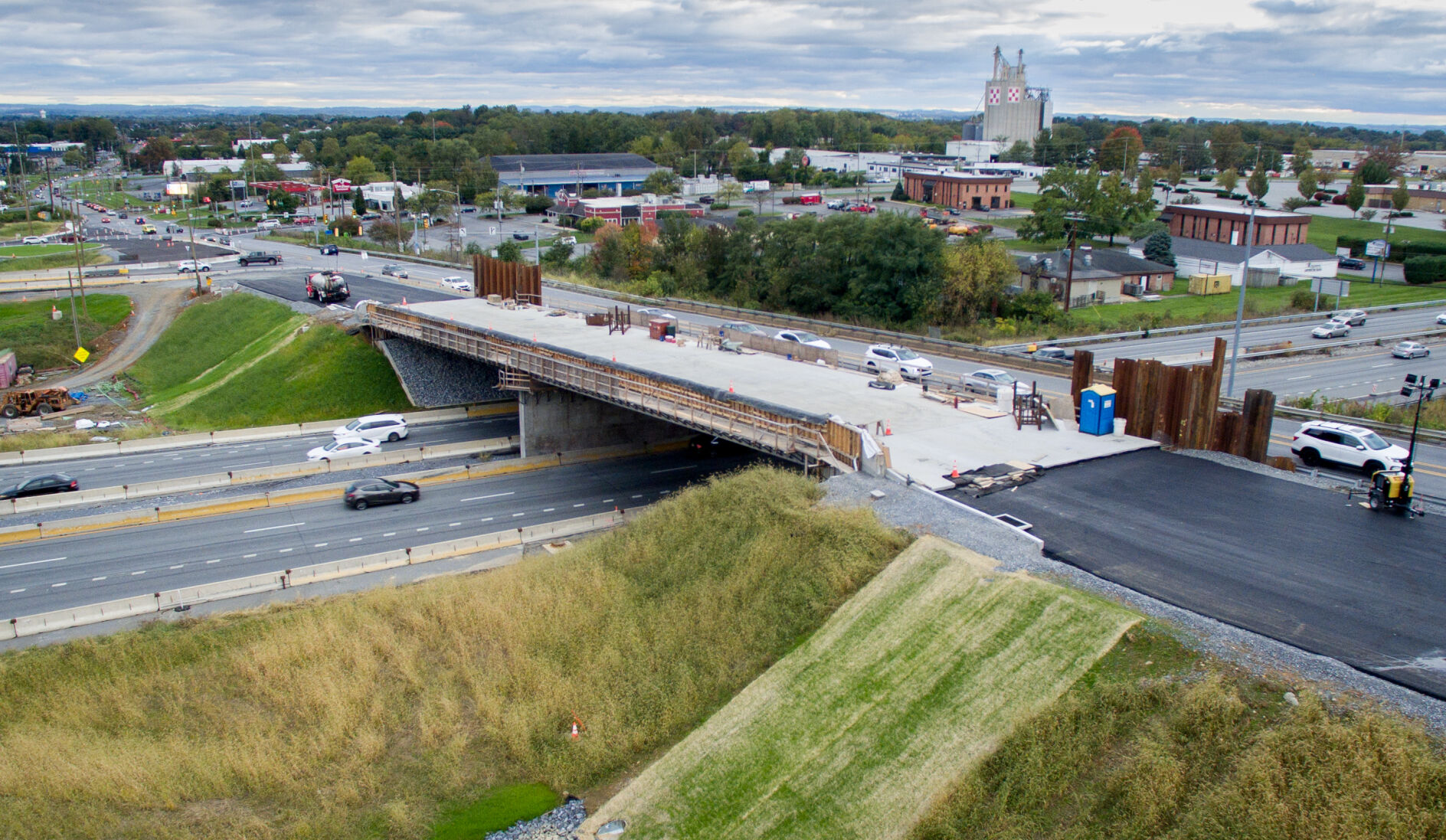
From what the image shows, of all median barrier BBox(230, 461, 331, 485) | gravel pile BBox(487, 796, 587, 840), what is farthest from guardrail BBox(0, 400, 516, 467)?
gravel pile BBox(487, 796, 587, 840)

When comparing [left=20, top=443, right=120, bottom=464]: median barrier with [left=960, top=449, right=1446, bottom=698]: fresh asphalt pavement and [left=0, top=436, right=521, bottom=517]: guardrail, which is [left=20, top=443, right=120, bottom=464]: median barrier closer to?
[left=0, top=436, right=521, bottom=517]: guardrail

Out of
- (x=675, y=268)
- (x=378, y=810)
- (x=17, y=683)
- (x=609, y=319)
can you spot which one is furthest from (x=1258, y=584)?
(x=675, y=268)

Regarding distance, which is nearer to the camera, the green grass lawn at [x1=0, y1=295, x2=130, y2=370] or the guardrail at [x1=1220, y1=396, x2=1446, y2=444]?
the guardrail at [x1=1220, y1=396, x2=1446, y2=444]

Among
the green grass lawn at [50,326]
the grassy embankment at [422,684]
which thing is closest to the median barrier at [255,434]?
the grassy embankment at [422,684]

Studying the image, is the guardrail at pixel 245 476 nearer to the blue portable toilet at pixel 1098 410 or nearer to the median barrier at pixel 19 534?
the median barrier at pixel 19 534

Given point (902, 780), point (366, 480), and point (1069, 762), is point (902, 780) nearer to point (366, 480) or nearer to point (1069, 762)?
point (1069, 762)

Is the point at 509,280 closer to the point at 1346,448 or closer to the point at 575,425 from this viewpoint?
the point at 575,425

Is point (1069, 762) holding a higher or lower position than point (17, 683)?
higher
